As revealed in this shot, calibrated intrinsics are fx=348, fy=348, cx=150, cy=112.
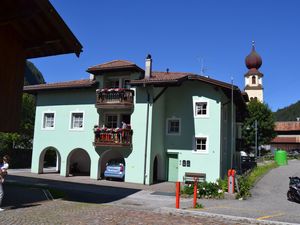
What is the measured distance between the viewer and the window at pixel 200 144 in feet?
82.2

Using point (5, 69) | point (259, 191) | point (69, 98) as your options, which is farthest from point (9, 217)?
point (69, 98)

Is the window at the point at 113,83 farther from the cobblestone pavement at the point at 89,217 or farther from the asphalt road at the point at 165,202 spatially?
the cobblestone pavement at the point at 89,217

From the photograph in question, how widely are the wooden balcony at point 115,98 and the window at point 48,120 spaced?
5.24 metres

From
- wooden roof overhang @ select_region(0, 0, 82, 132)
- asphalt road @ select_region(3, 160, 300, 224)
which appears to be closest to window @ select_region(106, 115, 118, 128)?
asphalt road @ select_region(3, 160, 300, 224)

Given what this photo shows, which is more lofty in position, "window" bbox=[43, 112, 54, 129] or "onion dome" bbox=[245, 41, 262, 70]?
"onion dome" bbox=[245, 41, 262, 70]

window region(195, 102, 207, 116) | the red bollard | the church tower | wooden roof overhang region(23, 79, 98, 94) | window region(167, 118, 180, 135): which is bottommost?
the red bollard

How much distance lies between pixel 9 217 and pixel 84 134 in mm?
Answer: 16449

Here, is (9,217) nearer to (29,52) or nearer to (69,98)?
(29,52)

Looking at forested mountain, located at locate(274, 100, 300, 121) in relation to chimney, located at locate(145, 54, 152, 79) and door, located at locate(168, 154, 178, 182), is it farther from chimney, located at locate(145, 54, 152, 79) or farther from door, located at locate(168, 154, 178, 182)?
chimney, located at locate(145, 54, 152, 79)

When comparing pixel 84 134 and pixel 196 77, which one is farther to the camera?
pixel 84 134

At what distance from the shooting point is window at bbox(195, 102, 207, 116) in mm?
25516

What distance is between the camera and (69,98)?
91.2 feet

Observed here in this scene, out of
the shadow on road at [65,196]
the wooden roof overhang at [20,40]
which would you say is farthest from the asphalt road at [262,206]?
the wooden roof overhang at [20,40]

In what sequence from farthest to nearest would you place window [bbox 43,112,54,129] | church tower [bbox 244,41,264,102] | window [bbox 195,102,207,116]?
church tower [bbox 244,41,264,102] → window [bbox 43,112,54,129] → window [bbox 195,102,207,116]
